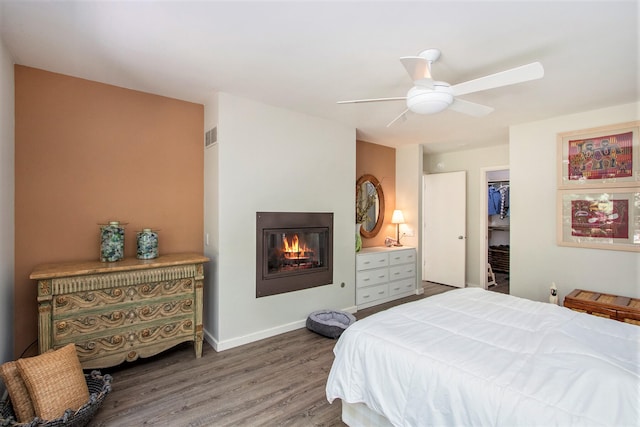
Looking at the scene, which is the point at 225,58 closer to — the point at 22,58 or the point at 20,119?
the point at 22,58

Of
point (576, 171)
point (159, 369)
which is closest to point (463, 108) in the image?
point (576, 171)

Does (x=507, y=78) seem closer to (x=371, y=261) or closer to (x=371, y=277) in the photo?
(x=371, y=261)

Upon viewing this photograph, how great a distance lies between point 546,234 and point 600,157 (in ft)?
3.22

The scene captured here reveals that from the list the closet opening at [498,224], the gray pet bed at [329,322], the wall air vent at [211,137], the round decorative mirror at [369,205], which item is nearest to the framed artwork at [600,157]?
the round decorative mirror at [369,205]

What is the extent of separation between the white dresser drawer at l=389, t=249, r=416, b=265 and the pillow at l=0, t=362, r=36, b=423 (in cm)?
399

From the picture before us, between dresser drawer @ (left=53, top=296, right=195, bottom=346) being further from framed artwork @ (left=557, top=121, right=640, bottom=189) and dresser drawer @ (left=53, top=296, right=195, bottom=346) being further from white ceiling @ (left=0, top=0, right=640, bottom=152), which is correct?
framed artwork @ (left=557, top=121, right=640, bottom=189)

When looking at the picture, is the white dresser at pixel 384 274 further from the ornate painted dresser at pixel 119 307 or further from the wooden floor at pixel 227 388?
the ornate painted dresser at pixel 119 307

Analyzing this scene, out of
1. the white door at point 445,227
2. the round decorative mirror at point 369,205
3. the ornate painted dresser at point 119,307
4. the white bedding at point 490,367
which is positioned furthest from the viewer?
the white door at point 445,227

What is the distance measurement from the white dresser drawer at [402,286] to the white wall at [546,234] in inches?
56.4

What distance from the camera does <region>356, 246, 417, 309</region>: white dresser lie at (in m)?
4.30

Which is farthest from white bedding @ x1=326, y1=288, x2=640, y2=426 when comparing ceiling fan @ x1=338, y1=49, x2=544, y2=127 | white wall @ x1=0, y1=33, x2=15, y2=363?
white wall @ x1=0, y1=33, x2=15, y2=363

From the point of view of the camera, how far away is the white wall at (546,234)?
10.6 ft

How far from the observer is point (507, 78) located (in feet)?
6.26

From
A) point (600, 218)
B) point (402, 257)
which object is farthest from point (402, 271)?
point (600, 218)
